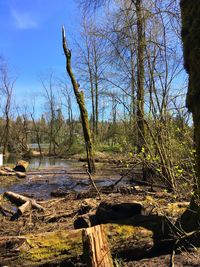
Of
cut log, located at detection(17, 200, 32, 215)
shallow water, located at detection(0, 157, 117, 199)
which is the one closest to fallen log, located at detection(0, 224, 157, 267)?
cut log, located at detection(17, 200, 32, 215)

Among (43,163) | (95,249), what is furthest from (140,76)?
(43,163)

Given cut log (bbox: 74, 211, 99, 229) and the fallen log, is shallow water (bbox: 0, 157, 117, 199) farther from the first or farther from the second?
the fallen log

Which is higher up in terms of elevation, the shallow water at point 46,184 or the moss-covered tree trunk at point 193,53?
the moss-covered tree trunk at point 193,53

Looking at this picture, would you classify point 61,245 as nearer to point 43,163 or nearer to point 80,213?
point 80,213

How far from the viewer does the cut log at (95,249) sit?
4223 mm

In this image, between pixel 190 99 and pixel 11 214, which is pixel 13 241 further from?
pixel 11 214

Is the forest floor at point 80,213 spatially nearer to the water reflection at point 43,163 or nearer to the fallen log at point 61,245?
the fallen log at point 61,245

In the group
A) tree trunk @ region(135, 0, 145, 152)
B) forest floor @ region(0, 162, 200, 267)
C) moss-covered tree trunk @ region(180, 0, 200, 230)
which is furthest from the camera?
tree trunk @ region(135, 0, 145, 152)

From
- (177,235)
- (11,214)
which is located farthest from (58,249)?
(11,214)

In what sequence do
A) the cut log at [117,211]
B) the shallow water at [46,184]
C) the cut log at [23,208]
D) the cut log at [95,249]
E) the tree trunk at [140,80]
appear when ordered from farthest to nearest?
the shallow water at [46,184], the tree trunk at [140,80], the cut log at [23,208], the cut log at [117,211], the cut log at [95,249]

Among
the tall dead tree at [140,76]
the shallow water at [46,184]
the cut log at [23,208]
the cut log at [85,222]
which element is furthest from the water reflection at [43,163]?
the cut log at [85,222]

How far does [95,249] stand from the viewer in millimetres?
4262

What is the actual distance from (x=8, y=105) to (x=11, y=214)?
120 ft

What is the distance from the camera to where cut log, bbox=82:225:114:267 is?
422 centimetres
